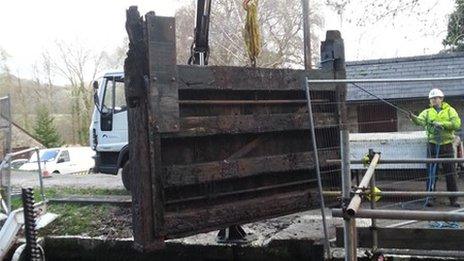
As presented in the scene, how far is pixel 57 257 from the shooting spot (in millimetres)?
6812

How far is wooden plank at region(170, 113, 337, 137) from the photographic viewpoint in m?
4.40

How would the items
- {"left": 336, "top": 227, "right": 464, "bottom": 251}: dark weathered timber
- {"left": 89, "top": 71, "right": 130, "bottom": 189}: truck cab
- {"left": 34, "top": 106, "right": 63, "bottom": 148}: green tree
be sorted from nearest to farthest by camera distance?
{"left": 336, "top": 227, "right": 464, "bottom": 251}: dark weathered timber → {"left": 89, "top": 71, "right": 130, "bottom": 189}: truck cab → {"left": 34, "top": 106, "right": 63, "bottom": 148}: green tree

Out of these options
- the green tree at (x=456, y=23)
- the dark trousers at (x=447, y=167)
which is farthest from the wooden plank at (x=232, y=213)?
the green tree at (x=456, y=23)

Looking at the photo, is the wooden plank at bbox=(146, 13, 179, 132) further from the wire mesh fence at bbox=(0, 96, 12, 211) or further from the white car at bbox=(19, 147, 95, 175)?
the white car at bbox=(19, 147, 95, 175)

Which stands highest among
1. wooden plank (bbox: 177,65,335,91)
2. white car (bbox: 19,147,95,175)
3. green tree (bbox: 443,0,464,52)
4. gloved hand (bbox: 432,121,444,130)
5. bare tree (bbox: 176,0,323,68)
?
bare tree (bbox: 176,0,323,68)

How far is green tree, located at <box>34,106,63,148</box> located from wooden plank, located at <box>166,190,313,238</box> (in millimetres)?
40335

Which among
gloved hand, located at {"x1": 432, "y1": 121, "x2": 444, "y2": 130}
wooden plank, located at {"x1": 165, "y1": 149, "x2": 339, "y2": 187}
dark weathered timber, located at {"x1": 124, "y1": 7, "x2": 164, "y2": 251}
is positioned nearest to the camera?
dark weathered timber, located at {"x1": 124, "y1": 7, "x2": 164, "y2": 251}

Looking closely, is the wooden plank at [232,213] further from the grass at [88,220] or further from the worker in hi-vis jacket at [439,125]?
the worker in hi-vis jacket at [439,125]

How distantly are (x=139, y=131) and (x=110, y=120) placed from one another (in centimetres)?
735

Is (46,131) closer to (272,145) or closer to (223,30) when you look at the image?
(223,30)

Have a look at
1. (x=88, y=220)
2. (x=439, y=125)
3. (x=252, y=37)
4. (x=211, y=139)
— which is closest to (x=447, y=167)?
(x=439, y=125)

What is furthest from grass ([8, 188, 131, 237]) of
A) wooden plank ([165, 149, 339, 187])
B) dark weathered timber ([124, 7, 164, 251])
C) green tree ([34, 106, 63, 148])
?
green tree ([34, 106, 63, 148])

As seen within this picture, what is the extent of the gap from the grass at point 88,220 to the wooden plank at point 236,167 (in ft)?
7.90

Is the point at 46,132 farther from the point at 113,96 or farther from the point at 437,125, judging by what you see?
the point at 437,125
